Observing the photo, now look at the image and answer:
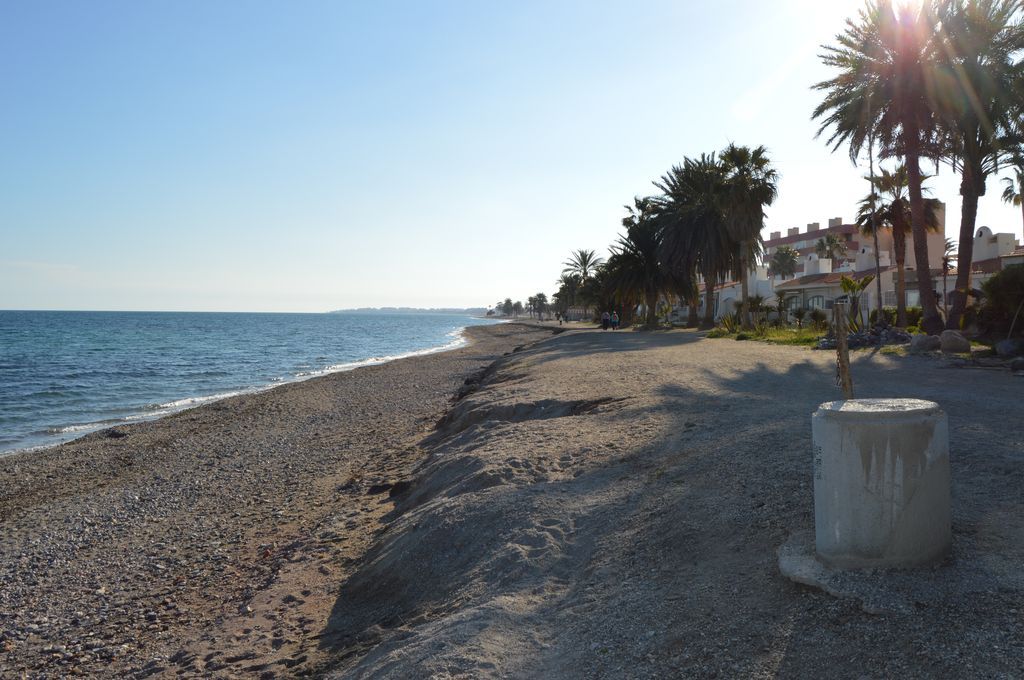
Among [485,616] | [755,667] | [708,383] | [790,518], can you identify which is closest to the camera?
[755,667]

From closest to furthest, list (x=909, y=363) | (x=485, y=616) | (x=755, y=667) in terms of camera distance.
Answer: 1. (x=755, y=667)
2. (x=485, y=616)
3. (x=909, y=363)

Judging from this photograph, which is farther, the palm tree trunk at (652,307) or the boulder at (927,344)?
the palm tree trunk at (652,307)

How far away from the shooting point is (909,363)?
16.0m

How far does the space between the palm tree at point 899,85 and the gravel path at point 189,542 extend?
17.7 m

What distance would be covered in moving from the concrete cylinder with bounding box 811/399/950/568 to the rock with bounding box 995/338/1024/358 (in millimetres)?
14913

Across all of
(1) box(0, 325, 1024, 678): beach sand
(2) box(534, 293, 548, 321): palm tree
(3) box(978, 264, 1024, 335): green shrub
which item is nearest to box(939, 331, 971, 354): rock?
(3) box(978, 264, 1024, 335): green shrub

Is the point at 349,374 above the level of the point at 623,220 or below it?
below

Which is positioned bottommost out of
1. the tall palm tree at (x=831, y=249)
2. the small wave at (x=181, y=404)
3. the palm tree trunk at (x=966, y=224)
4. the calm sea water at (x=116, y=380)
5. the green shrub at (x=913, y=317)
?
the small wave at (x=181, y=404)

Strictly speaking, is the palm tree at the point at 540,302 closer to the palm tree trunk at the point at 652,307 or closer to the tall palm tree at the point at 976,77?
the palm tree trunk at the point at 652,307

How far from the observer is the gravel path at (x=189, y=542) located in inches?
243

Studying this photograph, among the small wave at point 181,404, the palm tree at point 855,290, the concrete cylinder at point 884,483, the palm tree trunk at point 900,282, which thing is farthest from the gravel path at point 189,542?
the palm tree trunk at point 900,282

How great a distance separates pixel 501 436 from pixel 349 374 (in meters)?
23.9

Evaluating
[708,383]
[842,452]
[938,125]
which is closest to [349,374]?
[708,383]

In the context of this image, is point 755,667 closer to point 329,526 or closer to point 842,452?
point 842,452
